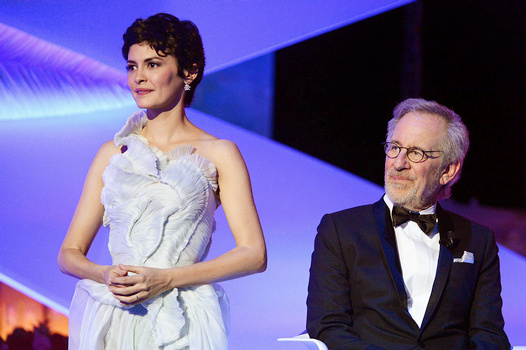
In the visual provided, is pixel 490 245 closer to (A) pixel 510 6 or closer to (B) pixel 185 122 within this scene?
(B) pixel 185 122

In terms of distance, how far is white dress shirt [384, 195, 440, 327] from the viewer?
2.38m

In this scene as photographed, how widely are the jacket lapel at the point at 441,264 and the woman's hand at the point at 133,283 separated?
992 millimetres

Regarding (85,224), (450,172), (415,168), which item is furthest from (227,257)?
(450,172)

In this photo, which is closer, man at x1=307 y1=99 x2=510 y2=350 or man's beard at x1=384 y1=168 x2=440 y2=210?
man at x1=307 y1=99 x2=510 y2=350

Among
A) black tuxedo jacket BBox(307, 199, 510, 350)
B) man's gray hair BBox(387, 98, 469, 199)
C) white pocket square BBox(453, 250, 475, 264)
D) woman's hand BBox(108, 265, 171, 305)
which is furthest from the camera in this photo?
man's gray hair BBox(387, 98, 469, 199)

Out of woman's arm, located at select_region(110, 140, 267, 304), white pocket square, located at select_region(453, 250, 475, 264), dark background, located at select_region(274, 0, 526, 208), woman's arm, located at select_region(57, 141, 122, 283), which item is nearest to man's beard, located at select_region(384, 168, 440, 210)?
white pocket square, located at select_region(453, 250, 475, 264)

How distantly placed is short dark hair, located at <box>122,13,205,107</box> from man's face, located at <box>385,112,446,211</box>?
2.87 ft

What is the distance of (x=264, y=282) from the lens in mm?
3953

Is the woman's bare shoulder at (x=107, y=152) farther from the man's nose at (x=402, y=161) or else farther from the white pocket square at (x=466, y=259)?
the white pocket square at (x=466, y=259)

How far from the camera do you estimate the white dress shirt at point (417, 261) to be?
7.79 feet

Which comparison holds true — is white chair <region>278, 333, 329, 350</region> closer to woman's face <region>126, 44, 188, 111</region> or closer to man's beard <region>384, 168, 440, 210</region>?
man's beard <region>384, 168, 440, 210</region>

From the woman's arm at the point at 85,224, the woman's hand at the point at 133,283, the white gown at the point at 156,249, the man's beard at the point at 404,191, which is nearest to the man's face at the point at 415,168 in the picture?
the man's beard at the point at 404,191

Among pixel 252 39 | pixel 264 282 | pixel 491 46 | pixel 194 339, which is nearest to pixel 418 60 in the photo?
pixel 491 46

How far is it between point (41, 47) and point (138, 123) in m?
1.54
